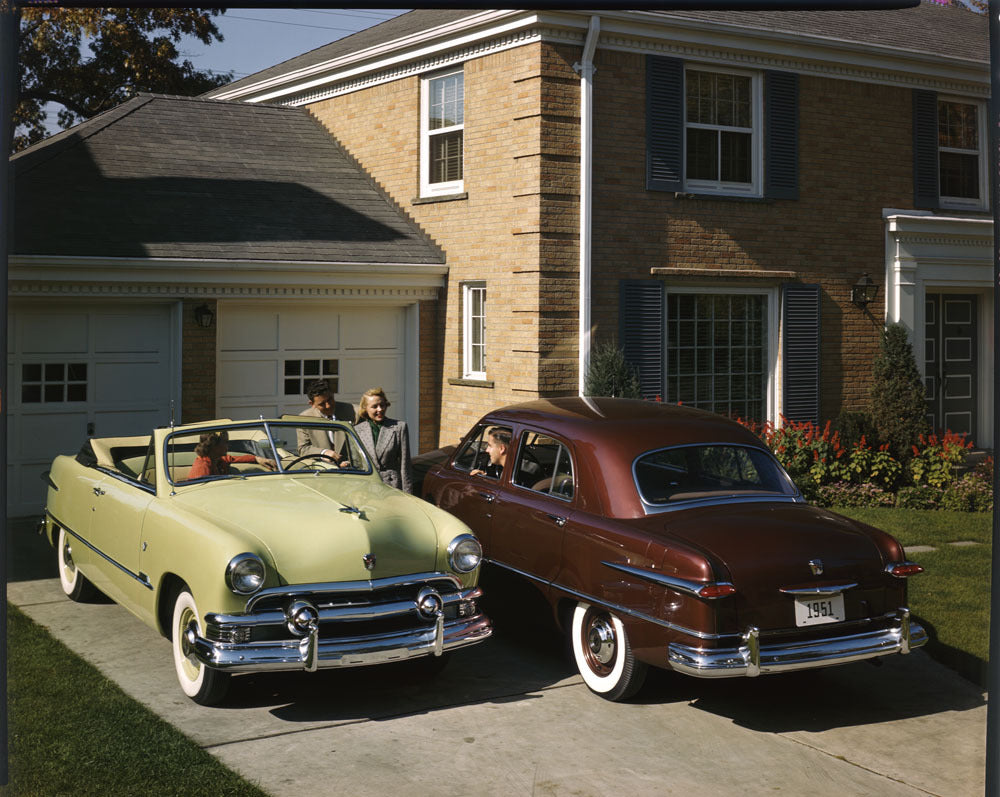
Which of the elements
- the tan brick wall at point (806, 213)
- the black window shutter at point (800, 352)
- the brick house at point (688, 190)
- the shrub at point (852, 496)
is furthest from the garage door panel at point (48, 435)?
the black window shutter at point (800, 352)

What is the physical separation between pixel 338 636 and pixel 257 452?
1918 mm

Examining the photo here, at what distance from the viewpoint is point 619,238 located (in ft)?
45.1

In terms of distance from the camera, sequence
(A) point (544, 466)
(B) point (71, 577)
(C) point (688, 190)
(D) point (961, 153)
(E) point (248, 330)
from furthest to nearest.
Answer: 1. (D) point (961, 153)
2. (C) point (688, 190)
3. (E) point (248, 330)
4. (B) point (71, 577)
5. (A) point (544, 466)

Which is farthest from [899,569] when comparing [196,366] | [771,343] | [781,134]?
[781,134]

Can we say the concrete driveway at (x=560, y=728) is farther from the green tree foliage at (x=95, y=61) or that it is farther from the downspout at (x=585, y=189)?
the green tree foliage at (x=95, y=61)

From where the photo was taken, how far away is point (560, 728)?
629cm

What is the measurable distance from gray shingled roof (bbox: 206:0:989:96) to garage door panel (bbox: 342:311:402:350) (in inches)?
150

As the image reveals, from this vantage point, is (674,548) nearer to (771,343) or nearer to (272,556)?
(272,556)

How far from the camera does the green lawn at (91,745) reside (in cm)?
528

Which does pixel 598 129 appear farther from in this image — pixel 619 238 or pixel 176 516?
pixel 176 516

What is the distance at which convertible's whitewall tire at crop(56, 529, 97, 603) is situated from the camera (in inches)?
347

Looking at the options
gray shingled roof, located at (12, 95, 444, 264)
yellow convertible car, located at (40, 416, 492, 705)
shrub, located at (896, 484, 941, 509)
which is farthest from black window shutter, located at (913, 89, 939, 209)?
yellow convertible car, located at (40, 416, 492, 705)

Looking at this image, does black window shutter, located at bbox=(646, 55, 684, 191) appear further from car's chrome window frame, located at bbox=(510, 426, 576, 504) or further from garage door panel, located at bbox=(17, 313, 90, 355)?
garage door panel, located at bbox=(17, 313, 90, 355)

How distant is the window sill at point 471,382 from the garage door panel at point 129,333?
143 inches
